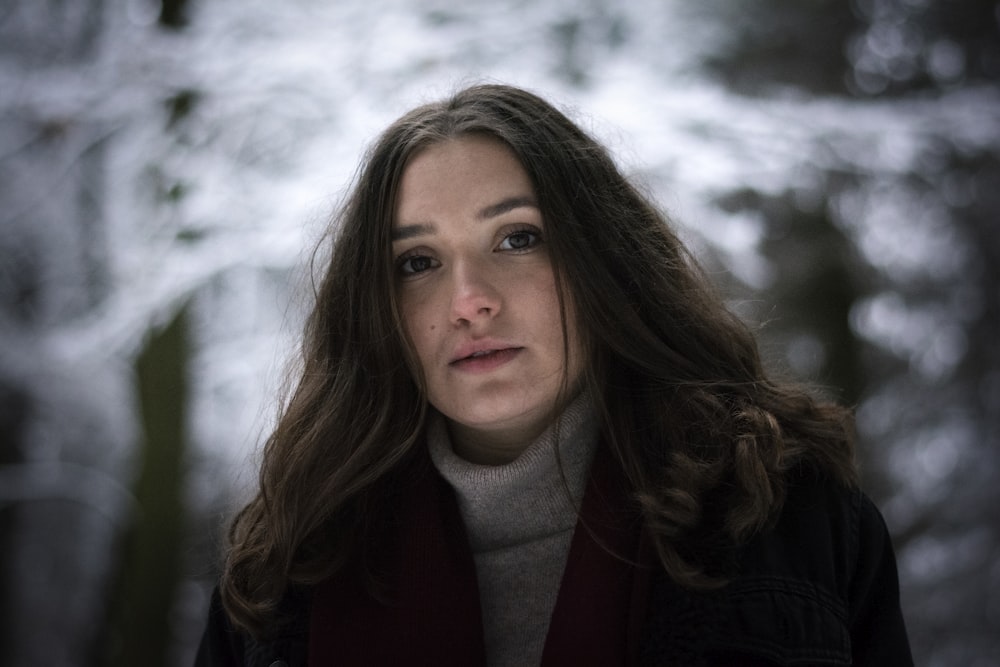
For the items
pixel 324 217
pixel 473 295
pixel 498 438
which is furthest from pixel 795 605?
pixel 324 217

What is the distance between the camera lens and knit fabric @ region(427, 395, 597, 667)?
4.48ft

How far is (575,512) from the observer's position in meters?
1.39

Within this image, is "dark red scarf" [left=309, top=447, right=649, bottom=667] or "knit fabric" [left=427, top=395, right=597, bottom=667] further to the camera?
"knit fabric" [left=427, top=395, right=597, bottom=667]

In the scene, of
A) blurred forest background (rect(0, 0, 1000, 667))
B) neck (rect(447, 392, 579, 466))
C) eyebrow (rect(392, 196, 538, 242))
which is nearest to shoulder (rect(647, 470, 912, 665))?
neck (rect(447, 392, 579, 466))

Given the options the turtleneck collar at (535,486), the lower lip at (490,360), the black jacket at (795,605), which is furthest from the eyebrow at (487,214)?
the black jacket at (795,605)

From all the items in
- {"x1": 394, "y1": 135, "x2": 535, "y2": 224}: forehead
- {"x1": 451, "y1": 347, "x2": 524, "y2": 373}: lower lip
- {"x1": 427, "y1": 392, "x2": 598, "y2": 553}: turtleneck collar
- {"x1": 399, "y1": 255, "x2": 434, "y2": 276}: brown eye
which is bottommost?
{"x1": 427, "y1": 392, "x2": 598, "y2": 553}: turtleneck collar

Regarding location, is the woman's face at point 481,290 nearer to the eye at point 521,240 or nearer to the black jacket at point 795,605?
the eye at point 521,240

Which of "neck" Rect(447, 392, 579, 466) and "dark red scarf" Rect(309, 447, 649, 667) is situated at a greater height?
"neck" Rect(447, 392, 579, 466)

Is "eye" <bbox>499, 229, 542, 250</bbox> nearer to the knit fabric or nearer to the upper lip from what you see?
the upper lip

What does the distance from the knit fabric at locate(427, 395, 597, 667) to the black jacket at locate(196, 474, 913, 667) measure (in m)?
0.18

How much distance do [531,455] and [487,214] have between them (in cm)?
41

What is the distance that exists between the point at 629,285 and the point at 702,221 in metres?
1.28

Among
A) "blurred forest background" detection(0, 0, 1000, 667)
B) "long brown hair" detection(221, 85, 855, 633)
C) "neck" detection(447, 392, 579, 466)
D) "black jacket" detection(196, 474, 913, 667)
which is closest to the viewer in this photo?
"black jacket" detection(196, 474, 913, 667)

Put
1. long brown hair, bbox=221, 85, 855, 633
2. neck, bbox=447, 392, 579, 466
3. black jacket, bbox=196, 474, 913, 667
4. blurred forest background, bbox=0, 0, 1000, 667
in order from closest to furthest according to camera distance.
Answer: black jacket, bbox=196, 474, 913, 667, long brown hair, bbox=221, 85, 855, 633, neck, bbox=447, 392, 579, 466, blurred forest background, bbox=0, 0, 1000, 667
